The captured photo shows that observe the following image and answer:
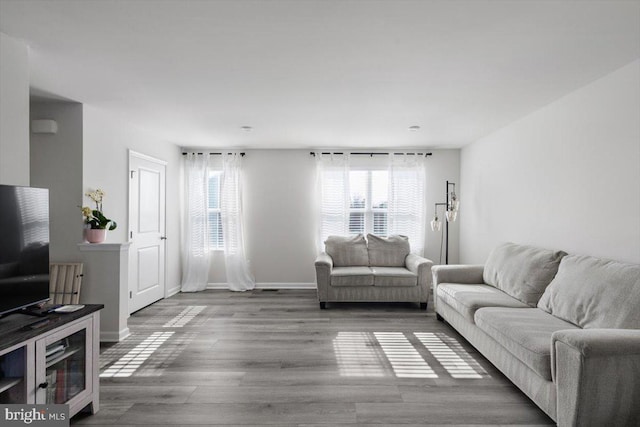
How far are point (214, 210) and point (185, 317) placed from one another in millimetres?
2139

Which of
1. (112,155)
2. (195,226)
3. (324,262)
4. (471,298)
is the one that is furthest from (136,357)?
(471,298)

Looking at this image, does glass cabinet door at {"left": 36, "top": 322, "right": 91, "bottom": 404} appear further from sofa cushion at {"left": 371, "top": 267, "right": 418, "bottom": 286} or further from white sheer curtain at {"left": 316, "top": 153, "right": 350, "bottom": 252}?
white sheer curtain at {"left": 316, "top": 153, "right": 350, "bottom": 252}

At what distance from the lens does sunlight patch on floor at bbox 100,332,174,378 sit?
9.66 feet

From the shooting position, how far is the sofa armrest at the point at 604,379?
1890 mm

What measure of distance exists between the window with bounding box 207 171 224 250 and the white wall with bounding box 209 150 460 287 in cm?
22

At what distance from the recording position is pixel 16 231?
2.03 metres

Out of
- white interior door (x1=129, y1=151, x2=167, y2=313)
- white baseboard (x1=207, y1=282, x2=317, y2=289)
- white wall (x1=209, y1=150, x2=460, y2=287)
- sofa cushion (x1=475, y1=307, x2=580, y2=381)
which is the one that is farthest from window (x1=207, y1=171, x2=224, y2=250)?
sofa cushion (x1=475, y1=307, x2=580, y2=381)

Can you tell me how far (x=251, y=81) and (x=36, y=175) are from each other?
2.53m

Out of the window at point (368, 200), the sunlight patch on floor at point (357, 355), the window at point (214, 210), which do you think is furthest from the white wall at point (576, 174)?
the window at point (214, 210)

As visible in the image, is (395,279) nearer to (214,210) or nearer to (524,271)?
(524,271)

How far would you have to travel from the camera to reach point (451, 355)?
331 centimetres

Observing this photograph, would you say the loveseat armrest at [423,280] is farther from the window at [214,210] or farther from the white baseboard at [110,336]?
the white baseboard at [110,336]

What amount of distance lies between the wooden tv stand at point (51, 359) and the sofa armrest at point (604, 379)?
114 inches

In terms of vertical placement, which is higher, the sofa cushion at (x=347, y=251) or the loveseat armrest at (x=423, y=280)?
the sofa cushion at (x=347, y=251)
